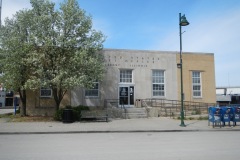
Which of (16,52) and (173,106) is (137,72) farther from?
(16,52)

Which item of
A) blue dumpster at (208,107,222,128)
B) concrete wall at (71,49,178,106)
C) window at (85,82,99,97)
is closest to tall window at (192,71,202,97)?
concrete wall at (71,49,178,106)

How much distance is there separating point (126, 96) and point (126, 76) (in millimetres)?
2126

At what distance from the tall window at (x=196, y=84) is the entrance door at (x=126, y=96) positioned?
730cm

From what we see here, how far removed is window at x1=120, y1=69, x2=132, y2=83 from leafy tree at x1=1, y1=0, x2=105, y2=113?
6.40 meters

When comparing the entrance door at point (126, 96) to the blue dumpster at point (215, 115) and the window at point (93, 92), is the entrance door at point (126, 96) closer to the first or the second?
the window at point (93, 92)

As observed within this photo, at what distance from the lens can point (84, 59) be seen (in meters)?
20.8

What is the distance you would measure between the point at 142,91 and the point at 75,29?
10251mm

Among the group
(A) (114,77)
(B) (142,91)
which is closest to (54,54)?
(A) (114,77)

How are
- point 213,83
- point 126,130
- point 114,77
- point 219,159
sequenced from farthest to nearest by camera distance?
point 213,83 < point 114,77 < point 126,130 < point 219,159

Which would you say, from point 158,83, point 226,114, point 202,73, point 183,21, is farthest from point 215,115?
point 202,73

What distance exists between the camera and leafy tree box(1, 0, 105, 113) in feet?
66.6

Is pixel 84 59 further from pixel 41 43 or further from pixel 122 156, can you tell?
pixel 122 156

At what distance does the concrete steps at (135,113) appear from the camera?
23866 millimetres

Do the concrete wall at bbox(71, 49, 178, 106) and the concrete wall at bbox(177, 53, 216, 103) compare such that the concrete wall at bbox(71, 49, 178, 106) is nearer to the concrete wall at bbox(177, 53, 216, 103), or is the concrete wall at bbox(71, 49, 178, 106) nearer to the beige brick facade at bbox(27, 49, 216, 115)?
the beige brick facade at bbox(27, 49, 216, 115)
